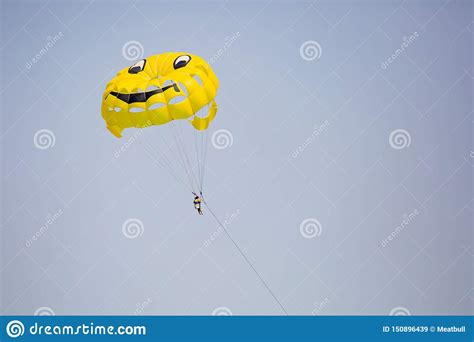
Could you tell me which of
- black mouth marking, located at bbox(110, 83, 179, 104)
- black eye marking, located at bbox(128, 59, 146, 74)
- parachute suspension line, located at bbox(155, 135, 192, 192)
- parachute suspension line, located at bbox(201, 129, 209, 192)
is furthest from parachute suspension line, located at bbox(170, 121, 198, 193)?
black mouth marking, located at bbox(110, 83, 179, 104)

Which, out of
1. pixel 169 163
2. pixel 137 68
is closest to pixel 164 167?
pixel 169 163

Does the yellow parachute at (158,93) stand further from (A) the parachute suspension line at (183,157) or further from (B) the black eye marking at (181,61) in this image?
(A) the parachute suspension line at (183,157)

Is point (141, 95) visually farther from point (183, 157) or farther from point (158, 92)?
point (183, 157)

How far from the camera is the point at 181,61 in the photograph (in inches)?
357

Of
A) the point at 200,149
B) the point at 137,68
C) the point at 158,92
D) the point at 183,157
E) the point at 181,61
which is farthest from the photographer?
the point at 200,149

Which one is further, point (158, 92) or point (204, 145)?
point (204, 145)

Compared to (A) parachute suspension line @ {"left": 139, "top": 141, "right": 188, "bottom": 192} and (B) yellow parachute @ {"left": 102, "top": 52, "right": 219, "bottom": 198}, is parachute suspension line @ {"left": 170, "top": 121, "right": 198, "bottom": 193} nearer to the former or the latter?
(A) parachute suspension line @ {"left": 139, "top": 141, "right": 188, "bottom": 192}

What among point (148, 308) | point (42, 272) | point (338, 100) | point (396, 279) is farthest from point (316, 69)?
point (42, 272)

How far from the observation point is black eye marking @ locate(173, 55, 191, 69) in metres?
9.03

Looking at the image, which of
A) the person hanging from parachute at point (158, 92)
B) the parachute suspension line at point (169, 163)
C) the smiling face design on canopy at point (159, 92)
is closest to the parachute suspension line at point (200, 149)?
the parachute suspension line at point (169, 163)

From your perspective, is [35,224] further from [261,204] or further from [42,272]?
[261,204]

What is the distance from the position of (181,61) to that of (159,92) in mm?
668

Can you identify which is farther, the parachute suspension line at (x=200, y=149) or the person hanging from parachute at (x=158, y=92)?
the parachute suspension line at (x=200, y=149)

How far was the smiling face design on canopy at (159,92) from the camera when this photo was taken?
8.66 m
